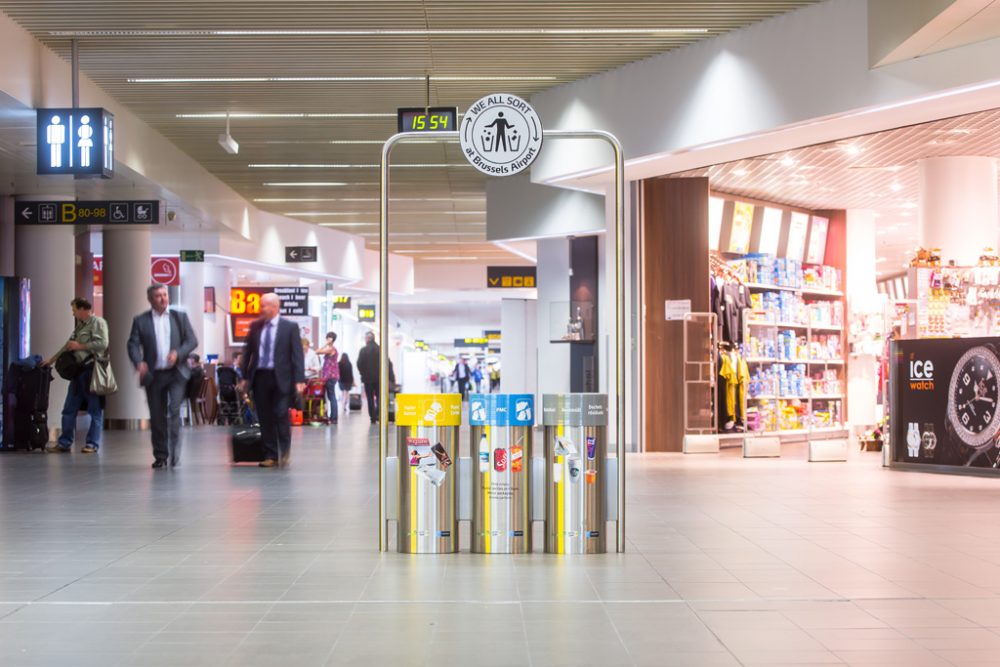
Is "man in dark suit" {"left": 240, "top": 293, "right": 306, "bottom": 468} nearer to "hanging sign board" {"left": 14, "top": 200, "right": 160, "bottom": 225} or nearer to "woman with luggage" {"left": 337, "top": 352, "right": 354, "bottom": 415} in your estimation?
"hanging sign board" {"left": 14, "top": 200, "right": 160, "bottom": 225}

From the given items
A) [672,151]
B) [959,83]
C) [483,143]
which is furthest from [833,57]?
[483,143]

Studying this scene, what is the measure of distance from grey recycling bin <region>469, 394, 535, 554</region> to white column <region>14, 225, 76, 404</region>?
435 inches

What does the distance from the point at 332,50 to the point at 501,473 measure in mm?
6725

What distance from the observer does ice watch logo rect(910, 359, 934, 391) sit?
11.0 meters

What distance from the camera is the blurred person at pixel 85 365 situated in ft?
42.8

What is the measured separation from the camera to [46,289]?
1572 centimetres

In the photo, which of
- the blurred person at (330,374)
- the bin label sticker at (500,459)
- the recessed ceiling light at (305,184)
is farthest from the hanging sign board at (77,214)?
the bin label sticker at (500,459)

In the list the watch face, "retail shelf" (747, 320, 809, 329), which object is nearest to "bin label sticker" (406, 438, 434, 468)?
the watch face

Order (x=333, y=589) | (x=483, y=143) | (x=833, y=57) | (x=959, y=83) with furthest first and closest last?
1. (x=833, y=57)
2. (x=959, y=83)
3. (x=483, y=143)
4. (x=333, y=589)

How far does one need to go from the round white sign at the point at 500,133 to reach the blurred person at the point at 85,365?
Result: 8214 mm

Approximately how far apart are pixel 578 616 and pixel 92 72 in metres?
9.85

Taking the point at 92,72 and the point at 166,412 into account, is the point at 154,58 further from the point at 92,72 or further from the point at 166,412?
the point at 166,412

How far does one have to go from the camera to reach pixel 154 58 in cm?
1182

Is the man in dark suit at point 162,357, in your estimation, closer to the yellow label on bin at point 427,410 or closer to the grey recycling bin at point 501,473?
the yellow label on bin at point 427,410
